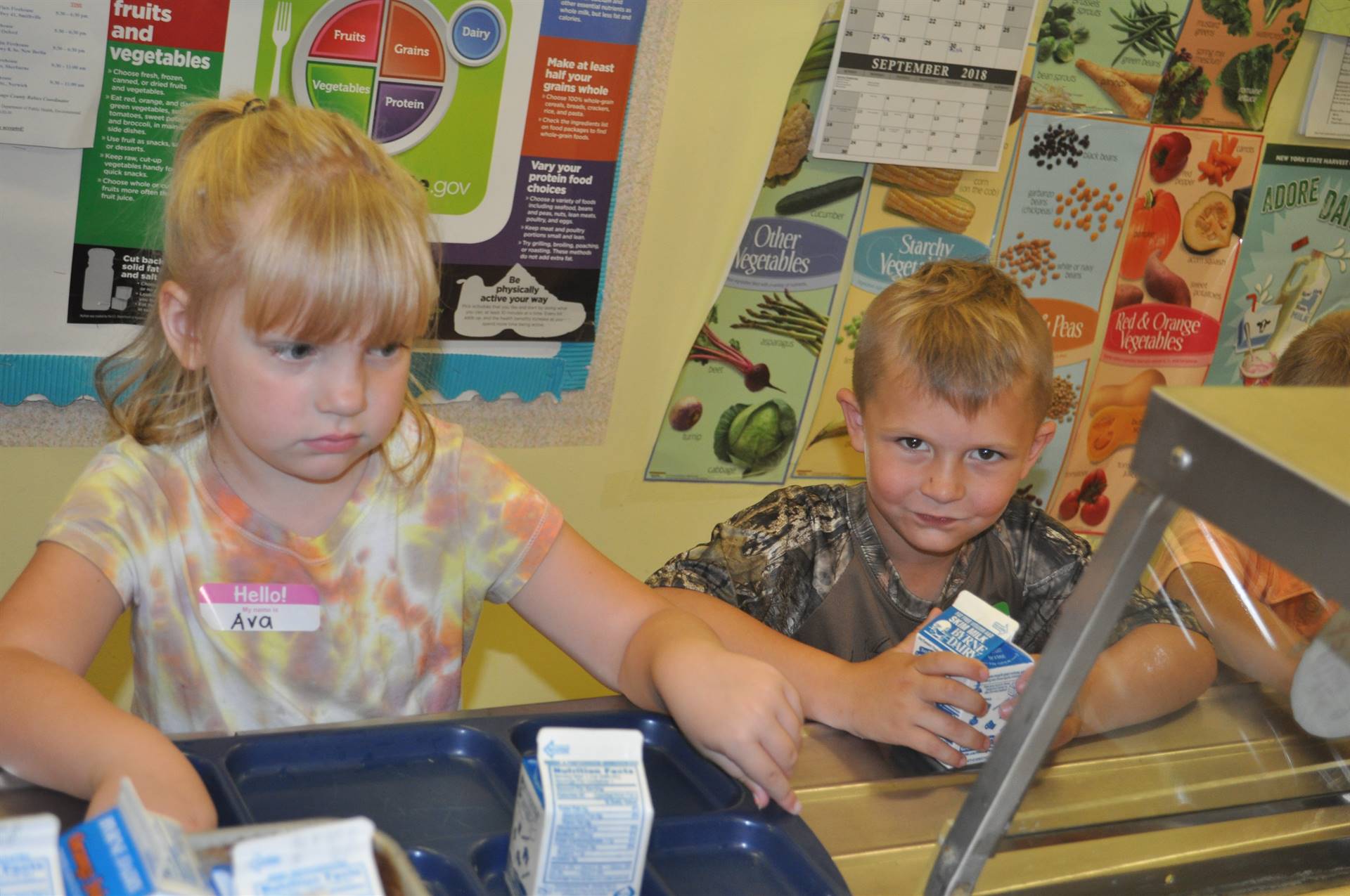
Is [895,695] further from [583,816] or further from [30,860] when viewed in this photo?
[30,860]

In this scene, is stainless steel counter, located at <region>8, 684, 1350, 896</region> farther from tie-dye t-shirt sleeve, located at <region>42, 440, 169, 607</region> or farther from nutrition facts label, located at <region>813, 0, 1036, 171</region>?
nutrition facts label, located at <region>813, 0, 1036, 171</region>

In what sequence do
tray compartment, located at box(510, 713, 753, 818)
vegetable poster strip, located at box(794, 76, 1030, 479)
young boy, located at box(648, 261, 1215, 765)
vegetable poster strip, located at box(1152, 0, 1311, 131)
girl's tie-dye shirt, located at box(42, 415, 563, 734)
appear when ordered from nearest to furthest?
tray compartment, located at box(510, 713, 753, 818) < girl's tie-dye shirt, located at box(42, 415, 563, 734) < young boy, located at box(648, 261, 1215, 765) < vegetable poster strip, located at box(794, 76, 1030, 479) < vegetable poster strip, located at box(1152, 0, 1311, 131)

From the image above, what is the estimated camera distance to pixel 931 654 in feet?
3.83

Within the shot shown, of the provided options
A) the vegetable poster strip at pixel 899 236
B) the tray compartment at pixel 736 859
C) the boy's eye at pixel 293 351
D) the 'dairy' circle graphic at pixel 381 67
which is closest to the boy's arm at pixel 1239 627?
the tray compartment at pixel 736 859

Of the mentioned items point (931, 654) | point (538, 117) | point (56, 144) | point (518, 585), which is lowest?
point (518, 585)

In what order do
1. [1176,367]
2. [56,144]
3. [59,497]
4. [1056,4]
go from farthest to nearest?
[1176,367], [1056,4], [59,497], [56,144]

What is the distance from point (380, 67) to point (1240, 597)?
5.12 feet

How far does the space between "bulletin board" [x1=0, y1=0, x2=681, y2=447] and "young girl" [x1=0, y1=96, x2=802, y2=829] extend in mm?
837

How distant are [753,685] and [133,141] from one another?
1347 mm

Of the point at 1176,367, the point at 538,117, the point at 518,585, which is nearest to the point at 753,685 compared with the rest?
the point at 518,585

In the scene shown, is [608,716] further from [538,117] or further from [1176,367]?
[1176,367]

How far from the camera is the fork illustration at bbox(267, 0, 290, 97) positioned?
6.31 feet

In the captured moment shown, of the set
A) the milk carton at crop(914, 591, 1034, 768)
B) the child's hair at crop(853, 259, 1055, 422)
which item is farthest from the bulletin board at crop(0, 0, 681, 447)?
the milk carton at crop(914, 591, 1034, 768)

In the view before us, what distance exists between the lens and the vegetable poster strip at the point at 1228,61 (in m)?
2.74
